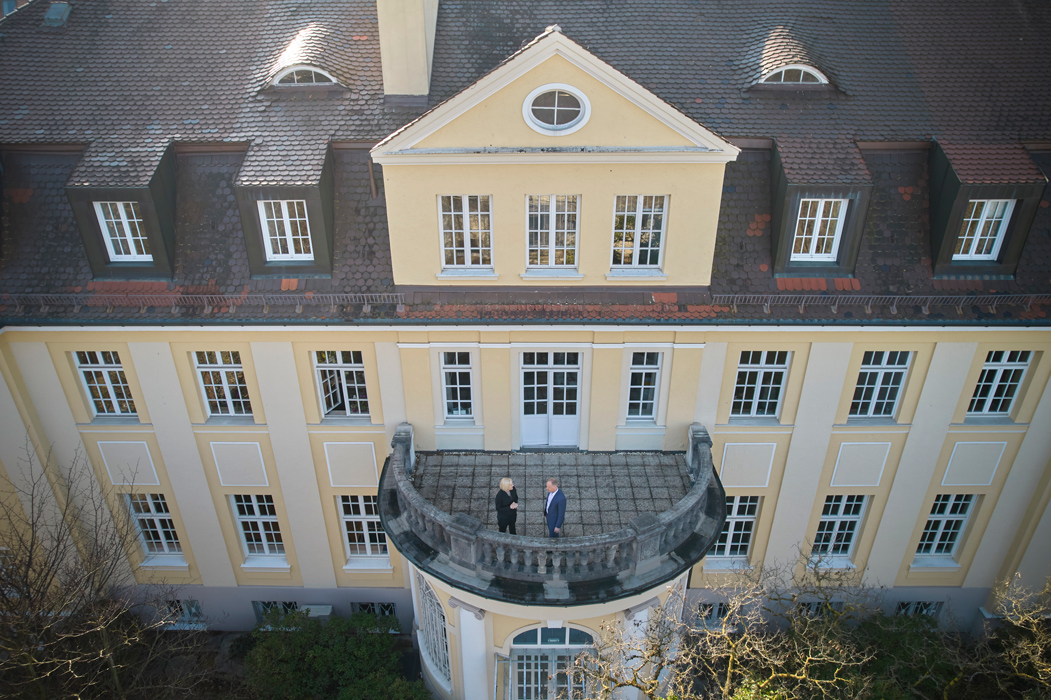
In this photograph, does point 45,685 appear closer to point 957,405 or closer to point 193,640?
point 193,640

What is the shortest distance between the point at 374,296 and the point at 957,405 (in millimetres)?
16066

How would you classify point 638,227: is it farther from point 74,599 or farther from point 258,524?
point 74,599

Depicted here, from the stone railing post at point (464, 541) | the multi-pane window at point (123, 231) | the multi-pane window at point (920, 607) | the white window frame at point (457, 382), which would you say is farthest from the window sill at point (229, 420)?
the multi-pane window at point (920, 607)

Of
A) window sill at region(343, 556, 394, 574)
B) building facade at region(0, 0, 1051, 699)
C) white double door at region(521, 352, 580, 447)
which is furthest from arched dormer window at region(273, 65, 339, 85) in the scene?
window sill at region(343, 556, 394, 574)

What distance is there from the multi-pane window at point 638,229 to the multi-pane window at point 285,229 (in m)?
7.91

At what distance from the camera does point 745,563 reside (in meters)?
21.1

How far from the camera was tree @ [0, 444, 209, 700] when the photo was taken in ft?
53.0

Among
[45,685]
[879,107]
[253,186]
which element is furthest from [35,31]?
[879,107]

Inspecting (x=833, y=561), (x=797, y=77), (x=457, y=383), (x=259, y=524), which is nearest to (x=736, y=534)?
(x=833, y=561)

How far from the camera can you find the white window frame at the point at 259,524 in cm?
2048

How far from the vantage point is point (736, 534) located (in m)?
20.8

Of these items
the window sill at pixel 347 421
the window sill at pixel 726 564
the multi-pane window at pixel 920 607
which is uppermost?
the window sill at pixel 347 421

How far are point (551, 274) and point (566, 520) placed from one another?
20.4 ft

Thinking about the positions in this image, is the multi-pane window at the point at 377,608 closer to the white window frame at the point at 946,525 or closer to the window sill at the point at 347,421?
the window sill at the point at 347,421
